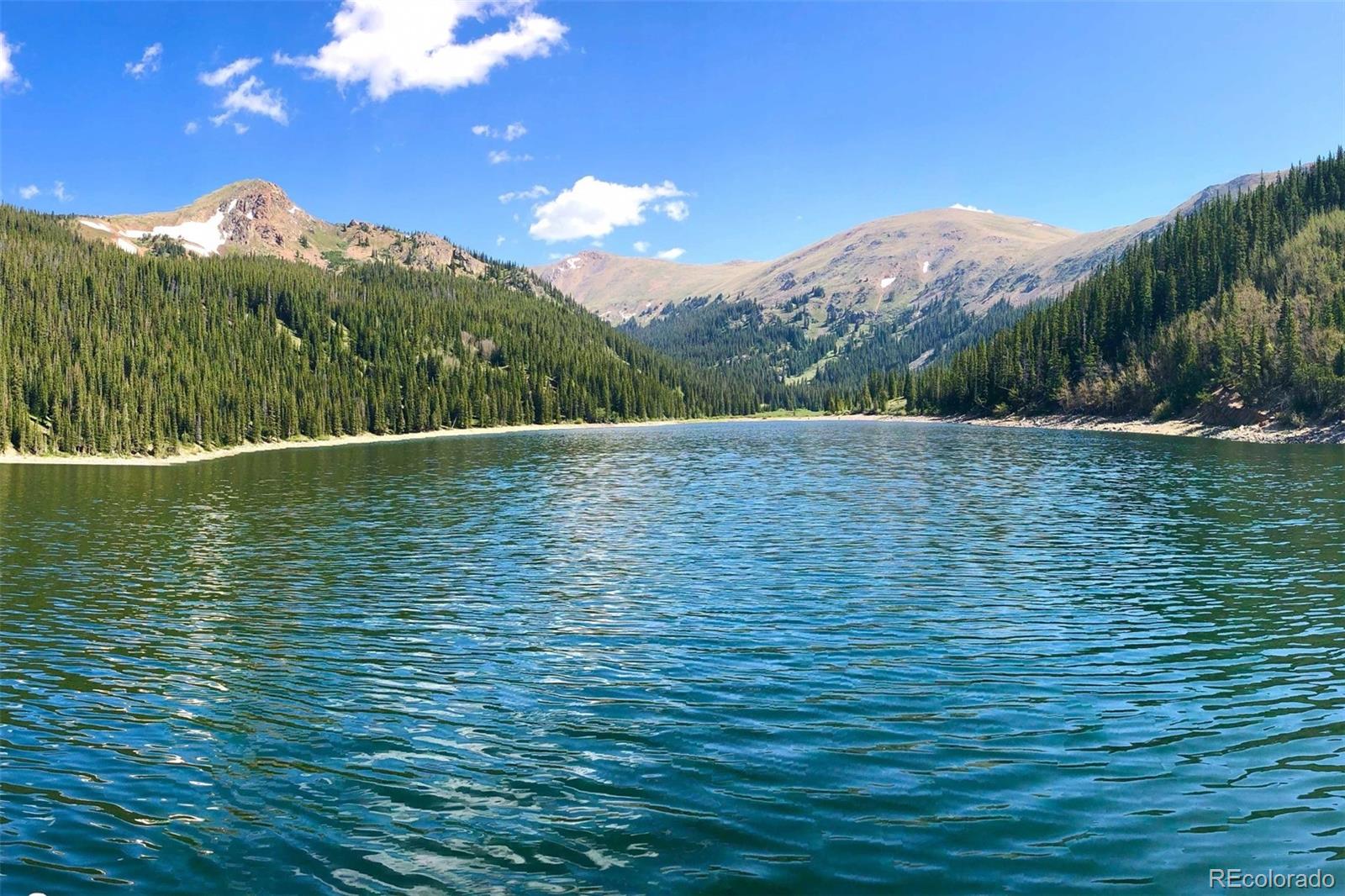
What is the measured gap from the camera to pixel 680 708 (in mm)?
20938

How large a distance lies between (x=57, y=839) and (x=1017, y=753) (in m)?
18.6

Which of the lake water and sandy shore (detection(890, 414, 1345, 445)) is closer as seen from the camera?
the lake water

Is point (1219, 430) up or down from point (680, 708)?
up

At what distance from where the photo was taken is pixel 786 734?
19.0 metres

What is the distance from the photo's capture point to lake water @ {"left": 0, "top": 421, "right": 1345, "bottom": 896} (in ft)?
45.2

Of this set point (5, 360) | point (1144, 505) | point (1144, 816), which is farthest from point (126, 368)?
point (1144, 816)

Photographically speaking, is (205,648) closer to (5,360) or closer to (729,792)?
(729,792)

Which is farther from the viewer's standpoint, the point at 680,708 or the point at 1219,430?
the point at 1219,430

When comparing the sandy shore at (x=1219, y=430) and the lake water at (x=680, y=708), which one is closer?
the lake water at (x=680, y=708)

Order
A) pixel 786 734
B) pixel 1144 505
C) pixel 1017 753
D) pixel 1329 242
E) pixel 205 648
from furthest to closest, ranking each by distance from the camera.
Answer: pixel 1329 242 → pixel 1144 505 → pixel 205 648 → pixel 786 734 → pixel 1017 753

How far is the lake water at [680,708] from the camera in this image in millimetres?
13773

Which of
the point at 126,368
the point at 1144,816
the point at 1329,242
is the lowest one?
the point at 1144,816

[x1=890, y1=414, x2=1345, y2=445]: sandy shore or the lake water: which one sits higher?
[x1=890, y1=414, x2=1345, y2=445]: sandy shore

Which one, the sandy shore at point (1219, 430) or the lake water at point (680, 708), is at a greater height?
the sandy shore at point (1219, 430)
